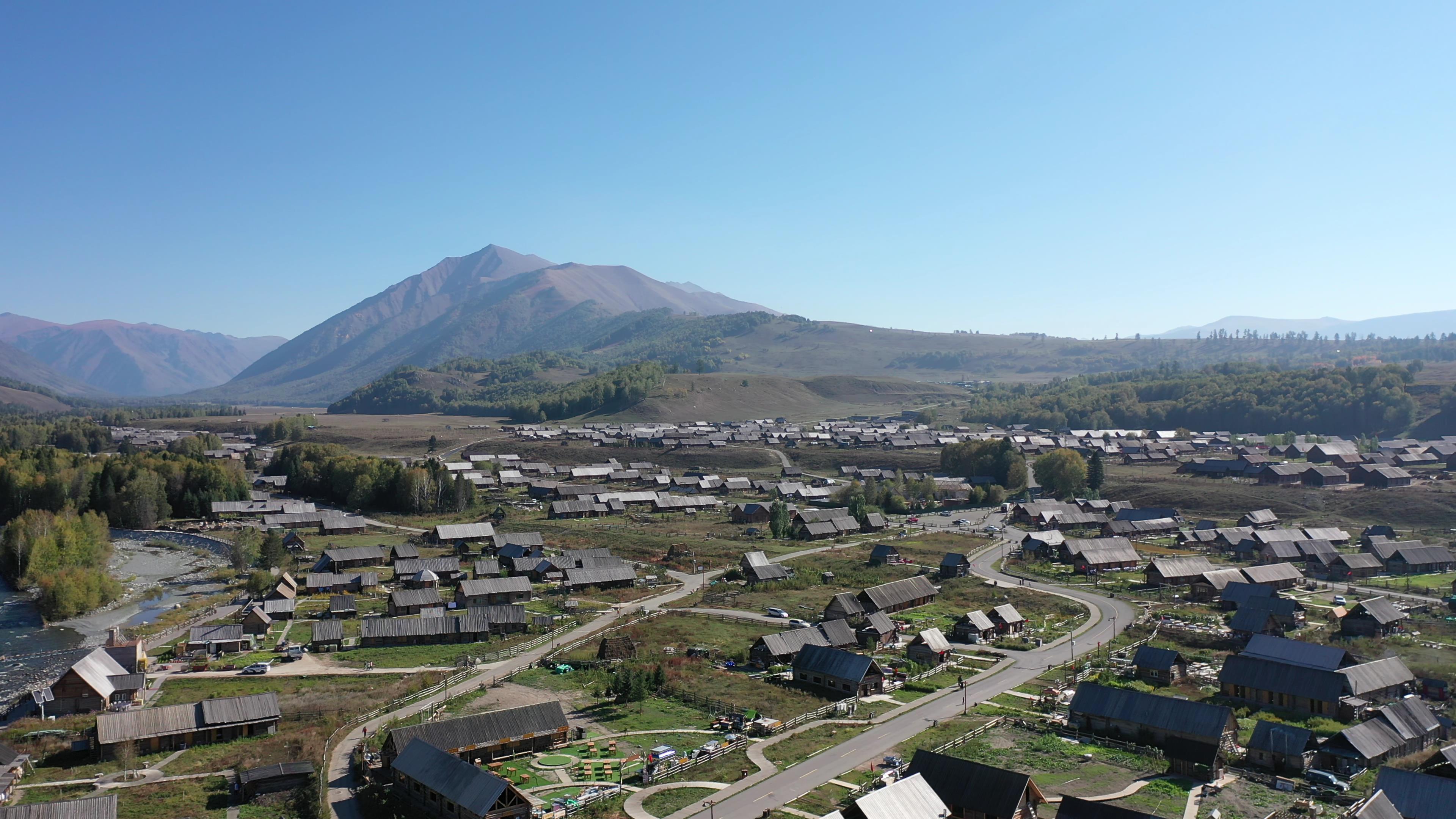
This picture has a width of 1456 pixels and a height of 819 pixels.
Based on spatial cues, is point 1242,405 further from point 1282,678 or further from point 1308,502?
point 1282,678

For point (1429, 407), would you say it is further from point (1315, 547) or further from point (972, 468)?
point (1315, 547)

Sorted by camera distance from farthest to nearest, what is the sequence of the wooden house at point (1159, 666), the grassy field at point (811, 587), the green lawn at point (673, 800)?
the grassy field at point (811, 587) < the wooden house at point (1159, 666) < the green lawn at point (673, 800)

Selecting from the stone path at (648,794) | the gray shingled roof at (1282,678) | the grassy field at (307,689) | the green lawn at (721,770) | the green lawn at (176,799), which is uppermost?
the green lawn at (176,799)

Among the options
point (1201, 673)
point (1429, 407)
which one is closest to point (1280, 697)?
point (1201, 673)

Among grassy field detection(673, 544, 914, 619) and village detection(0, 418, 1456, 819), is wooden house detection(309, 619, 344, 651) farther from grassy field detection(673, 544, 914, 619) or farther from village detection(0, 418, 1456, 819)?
grassy field detection(673, 544, 914, 619)

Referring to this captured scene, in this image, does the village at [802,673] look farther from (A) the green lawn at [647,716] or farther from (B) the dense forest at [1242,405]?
(B) the dense forest at [1242,405]

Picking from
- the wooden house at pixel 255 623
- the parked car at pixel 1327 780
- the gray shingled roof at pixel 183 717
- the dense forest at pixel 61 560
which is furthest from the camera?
the dense forest at pixel 61 560

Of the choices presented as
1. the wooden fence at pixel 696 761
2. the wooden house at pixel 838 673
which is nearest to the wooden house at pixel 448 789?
the wooden fence at pixel 696 761
